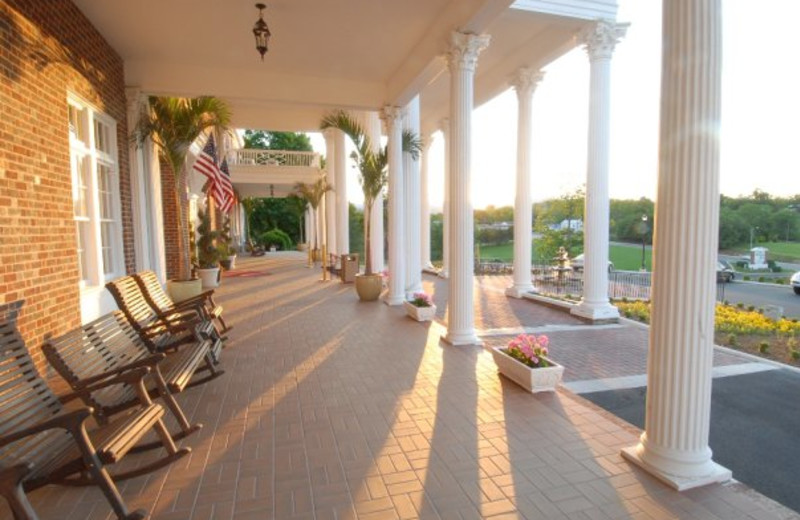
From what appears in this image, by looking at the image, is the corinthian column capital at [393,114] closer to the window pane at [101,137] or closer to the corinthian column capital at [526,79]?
the corinthian column capital at [526,79]

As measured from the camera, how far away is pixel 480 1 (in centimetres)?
510

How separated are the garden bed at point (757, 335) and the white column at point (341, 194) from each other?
27.5 ft

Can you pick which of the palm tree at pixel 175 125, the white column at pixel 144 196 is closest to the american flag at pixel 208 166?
the palm tree at pixel 175 125

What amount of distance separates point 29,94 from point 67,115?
3.09 feet

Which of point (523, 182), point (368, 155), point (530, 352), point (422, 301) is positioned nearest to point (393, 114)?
point (368, 155)

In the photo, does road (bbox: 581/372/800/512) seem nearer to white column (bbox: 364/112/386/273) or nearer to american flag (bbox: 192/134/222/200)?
white column (bbox: 364/112/386/273)

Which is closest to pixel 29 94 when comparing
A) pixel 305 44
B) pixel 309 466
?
pixel 305 44

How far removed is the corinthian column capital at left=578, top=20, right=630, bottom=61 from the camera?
25.7 feet

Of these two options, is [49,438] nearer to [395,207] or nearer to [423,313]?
[423,313]

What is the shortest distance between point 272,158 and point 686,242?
19224 mm

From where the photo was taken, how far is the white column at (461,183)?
5.85 metres

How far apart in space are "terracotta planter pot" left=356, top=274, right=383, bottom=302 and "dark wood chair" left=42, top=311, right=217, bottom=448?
17.9 feet

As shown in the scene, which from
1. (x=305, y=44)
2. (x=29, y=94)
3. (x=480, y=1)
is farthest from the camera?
(x=305, y=44)

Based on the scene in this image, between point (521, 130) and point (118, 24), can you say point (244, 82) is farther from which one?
point (521, 130)
